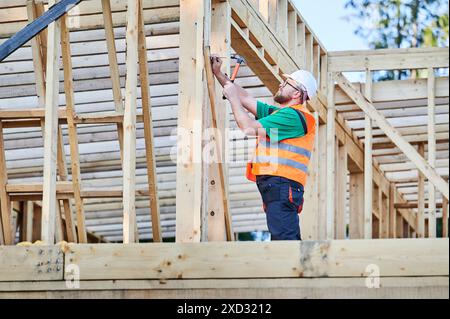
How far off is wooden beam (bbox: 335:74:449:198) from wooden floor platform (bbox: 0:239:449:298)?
482 centimetres

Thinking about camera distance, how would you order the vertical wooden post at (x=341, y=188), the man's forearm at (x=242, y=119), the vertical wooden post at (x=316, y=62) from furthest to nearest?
the vertical wooden post at (x=341, y=188), the vertical wooden post at (x=316, y=62), the man's forearm at (x=242, y=119)

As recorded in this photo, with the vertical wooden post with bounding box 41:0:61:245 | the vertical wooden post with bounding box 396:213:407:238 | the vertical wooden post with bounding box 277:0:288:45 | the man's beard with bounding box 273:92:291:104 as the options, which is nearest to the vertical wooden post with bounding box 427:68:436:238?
the vertical wooden post with bounding box 277:0:288:45

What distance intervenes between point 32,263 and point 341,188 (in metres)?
6.82

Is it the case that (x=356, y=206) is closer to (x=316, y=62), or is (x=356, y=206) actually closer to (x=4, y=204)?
(x=316, y=62)

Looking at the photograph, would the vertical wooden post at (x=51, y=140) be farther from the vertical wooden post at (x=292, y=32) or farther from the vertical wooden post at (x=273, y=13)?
the vertical wooden post at (x=292, y=32)

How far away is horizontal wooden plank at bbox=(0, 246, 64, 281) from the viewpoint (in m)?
7.23

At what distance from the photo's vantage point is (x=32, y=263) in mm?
7258

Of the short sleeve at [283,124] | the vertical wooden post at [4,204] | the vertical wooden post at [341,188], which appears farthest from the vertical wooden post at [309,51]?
the vertical wooden post at [4,204]

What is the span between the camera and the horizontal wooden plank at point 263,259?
266 inches

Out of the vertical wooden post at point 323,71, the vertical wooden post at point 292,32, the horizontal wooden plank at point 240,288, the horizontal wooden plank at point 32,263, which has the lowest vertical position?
the horizontal wooden plank at point 240,288

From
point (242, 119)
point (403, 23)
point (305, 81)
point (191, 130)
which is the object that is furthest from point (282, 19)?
point (403, 23)

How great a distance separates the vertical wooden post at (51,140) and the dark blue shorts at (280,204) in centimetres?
160

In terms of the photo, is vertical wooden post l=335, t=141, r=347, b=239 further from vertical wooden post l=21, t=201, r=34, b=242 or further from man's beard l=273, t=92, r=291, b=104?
man's beard l=273, t=92, r=291, b=104

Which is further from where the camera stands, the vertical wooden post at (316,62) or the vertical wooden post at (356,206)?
the vertical wooden post at (356,206)
